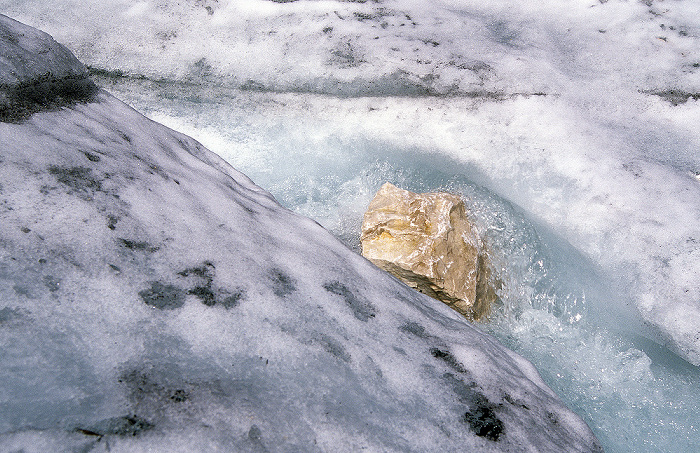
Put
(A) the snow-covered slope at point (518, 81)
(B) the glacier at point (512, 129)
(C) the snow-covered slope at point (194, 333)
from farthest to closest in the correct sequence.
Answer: (A) the snow-covered slope at point (518, 81) → (B) the glacier at point (512, 129) → (C) the snow-covered slope at point (194, 333)

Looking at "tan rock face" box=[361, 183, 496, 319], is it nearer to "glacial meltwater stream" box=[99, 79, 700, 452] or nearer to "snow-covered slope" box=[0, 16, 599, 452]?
"glacial meltwater stream" box=[99, 79, 700, 452]

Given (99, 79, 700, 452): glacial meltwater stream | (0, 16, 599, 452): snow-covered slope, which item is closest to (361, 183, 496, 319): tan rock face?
(99, 79, 700, 452): glacial meltwater stream

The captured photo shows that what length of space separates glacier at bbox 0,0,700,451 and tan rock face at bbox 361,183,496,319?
0.15 metres

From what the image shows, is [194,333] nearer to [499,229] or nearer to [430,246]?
[430,246]

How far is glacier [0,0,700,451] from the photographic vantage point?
1.86 meters

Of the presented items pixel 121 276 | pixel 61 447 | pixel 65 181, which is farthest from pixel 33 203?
pixel 61 447

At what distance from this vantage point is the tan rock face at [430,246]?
2.07m

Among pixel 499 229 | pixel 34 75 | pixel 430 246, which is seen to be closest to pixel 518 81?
pixel 499 229

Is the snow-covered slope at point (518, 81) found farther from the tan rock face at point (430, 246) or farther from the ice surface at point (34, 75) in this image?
the ice surface at point (34, 75)

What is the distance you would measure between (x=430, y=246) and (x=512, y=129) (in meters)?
0.91

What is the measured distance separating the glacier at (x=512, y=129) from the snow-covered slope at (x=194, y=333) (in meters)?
0.89

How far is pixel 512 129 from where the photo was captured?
8.16ft

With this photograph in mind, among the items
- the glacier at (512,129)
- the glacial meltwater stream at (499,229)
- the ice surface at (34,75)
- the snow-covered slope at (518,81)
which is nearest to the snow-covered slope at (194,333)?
the ice surface at (34,75)

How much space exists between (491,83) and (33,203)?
2488 millimetres
